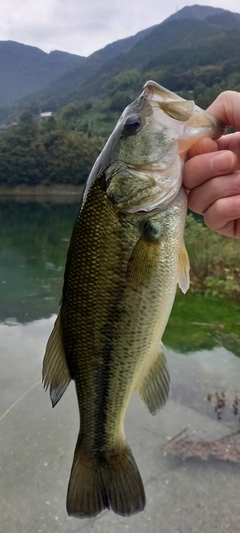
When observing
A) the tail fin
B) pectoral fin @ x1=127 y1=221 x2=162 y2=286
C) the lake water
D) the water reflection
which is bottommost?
the water reflection

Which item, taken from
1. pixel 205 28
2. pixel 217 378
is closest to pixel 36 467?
pixel 217 378

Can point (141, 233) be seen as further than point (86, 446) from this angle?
No

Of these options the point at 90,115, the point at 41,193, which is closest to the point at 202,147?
the point at 41,193

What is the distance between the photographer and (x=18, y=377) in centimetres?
612

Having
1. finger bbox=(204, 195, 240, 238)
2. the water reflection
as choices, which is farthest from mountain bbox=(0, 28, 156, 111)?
finger bbox=(204, 195, 240, 238)

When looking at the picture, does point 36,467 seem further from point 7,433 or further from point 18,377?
point 18,377

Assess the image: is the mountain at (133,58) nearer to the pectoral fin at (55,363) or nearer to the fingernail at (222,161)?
the fingernail at (222,161)

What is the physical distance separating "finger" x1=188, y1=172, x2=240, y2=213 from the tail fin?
3.32 ft

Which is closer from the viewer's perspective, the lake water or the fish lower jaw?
the fish lower jaw

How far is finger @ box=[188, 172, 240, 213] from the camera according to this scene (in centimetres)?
161

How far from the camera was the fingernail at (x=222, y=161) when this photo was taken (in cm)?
152

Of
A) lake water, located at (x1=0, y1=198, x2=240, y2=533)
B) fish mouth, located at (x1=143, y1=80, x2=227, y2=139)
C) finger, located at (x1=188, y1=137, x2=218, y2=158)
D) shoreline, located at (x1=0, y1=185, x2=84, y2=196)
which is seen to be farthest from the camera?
shoreline, located at (x1=0, y1=185, x2=84, y2=196)

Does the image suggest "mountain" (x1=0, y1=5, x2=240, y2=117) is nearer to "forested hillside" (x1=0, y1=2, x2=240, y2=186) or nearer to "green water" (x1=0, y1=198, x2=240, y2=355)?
"forested hillside" (x1=0, y1=2, x2=240, y2=186)

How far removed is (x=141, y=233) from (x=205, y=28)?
141 metres
